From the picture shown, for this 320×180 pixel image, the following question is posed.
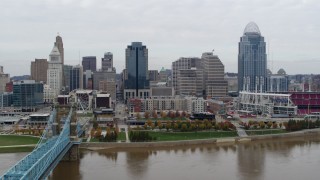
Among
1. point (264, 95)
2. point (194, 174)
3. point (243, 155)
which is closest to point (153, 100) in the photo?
point (264, 95)

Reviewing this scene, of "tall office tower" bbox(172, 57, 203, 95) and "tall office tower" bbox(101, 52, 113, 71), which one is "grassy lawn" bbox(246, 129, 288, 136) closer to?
"tall office tower" bbox(172, 57, 203, 95)

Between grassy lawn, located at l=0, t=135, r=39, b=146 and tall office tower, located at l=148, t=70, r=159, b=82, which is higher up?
tall office tower, located at l=148, t=70, r=159, b=82

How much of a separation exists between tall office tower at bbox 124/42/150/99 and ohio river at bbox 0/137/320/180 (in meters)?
19.7

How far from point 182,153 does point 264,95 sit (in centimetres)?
1334

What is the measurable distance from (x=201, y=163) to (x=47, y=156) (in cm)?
408

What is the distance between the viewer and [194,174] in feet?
32.3

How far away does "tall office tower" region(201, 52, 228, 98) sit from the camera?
105 feet

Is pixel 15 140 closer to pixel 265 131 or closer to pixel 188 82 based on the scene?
pixel 265 131

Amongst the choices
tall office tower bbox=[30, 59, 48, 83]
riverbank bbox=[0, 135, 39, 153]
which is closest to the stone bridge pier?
riverbank bbox=[0, 135, 39, 153]

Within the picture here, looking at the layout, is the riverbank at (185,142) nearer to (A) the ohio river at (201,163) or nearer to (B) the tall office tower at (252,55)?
(A) the ohio river at (201,163)

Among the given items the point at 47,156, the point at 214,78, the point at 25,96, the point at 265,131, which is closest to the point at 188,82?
the point at 214,78

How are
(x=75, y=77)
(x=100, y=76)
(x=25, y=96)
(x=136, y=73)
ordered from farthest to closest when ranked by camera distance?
(x=100, y=76)
(x=75, y=77)
(x=136, y=73)
(x=25, y=96)

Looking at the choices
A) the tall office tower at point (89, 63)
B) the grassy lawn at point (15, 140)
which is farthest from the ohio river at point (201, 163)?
the tall office tower at point (89, 63)

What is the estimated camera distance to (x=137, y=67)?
112ft
